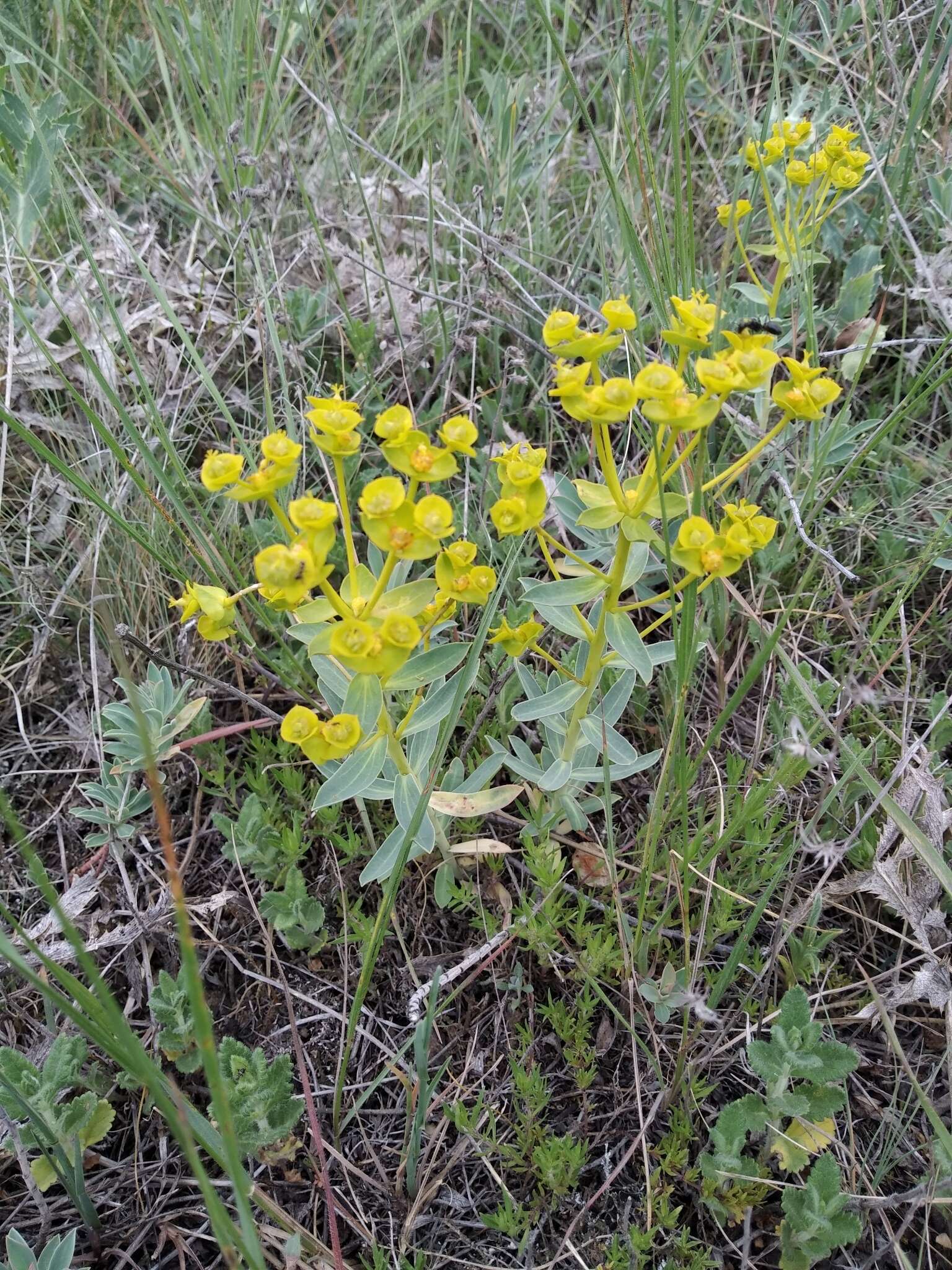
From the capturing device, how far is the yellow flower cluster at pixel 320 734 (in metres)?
1.51

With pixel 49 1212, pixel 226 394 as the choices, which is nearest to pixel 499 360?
pixel 226 394

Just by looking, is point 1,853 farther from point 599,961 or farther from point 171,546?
point 599,961

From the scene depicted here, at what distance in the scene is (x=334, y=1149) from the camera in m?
1.78

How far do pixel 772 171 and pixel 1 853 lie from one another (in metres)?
2.89

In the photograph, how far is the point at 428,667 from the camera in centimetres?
170

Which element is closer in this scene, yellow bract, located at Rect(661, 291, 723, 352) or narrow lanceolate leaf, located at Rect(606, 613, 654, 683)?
yellow bract, located at Rect(661, 291, 723, 352)

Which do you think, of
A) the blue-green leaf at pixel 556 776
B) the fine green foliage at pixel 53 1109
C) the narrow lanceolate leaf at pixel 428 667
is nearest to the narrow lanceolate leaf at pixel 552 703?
the blue-green leaf at pixel 556 776

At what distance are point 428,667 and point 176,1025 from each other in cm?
89

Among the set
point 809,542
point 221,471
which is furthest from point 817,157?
point 221,471

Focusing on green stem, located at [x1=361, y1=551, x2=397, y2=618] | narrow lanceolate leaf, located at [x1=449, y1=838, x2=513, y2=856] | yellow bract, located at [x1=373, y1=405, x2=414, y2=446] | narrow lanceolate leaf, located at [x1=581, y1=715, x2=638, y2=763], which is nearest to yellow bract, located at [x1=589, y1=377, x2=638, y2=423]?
yellow bract, located at [x1=373, y1=405, x2=414, y2=446]

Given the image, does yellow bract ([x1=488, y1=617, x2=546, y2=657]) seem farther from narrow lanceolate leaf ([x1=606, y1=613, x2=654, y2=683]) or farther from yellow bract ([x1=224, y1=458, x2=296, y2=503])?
yellow bract ([x1=224, y1=458, x2=296, y2=503])

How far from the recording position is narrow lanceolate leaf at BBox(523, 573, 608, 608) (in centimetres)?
172

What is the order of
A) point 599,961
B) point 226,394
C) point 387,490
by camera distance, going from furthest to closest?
point 226,394 < point 599,961 < point 387,490

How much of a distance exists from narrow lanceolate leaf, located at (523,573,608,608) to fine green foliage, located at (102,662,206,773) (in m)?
0.84
